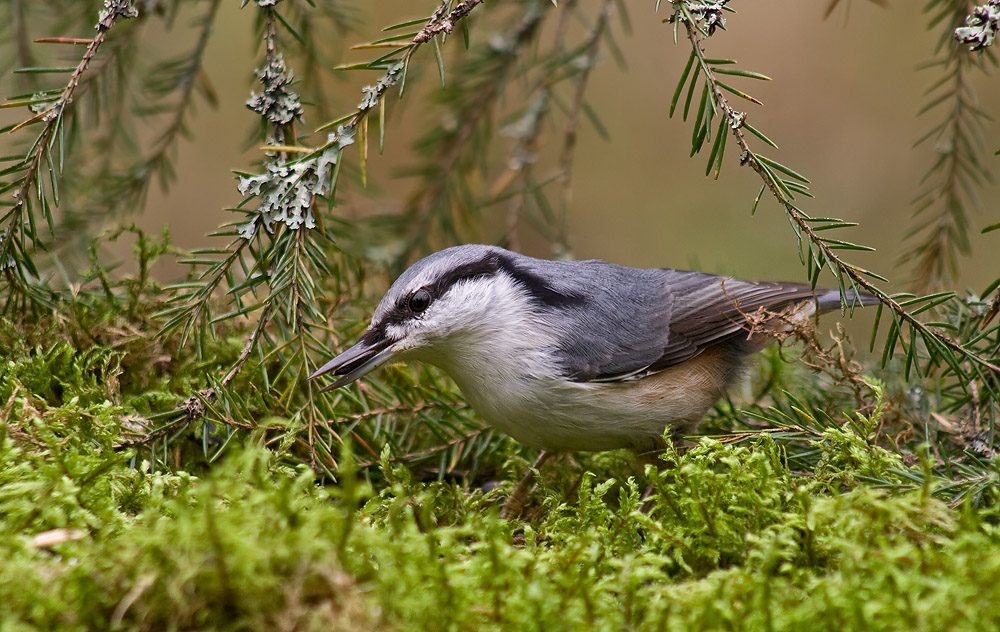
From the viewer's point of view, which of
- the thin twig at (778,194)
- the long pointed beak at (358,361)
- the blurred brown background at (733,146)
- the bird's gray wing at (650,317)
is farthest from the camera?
the blurred brown background at (733,146)

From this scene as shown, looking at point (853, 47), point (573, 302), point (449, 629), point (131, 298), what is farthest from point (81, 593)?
point (853, 47)

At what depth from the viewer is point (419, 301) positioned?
87.6 inches

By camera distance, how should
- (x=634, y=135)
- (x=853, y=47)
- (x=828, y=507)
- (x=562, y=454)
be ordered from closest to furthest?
(x=828, y=507) < (x=562, y=454) < (x=853, y=47) < (x=634, y=135)

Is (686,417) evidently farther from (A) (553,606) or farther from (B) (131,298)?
(B) (131,298)

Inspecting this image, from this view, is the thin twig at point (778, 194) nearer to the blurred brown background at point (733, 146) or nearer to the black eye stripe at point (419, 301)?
the black eye stripe at point (419, 301)

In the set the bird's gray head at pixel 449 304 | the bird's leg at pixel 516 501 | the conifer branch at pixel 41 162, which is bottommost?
the bird's leg at pixel 516 501

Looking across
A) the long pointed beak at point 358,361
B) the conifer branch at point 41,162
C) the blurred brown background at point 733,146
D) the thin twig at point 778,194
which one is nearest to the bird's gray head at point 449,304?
the long pointed beak at point 358,361

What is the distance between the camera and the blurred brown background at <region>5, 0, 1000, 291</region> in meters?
4.65

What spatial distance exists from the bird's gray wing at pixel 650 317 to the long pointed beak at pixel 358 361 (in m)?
0.49

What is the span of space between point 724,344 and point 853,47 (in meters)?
3.15

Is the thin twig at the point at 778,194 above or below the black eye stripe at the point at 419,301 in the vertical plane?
above

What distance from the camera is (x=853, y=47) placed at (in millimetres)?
4875

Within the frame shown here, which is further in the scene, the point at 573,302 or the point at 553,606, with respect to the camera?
the point at 573,302

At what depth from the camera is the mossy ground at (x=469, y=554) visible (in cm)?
97
